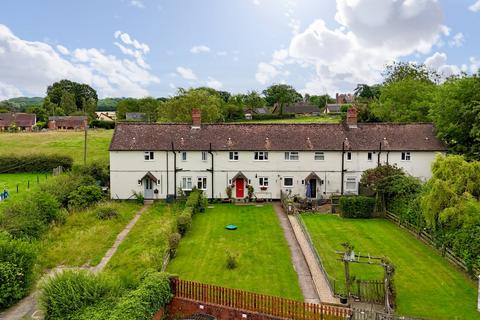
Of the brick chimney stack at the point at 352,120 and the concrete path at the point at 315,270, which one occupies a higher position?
the brick chimney stack at the point at 352,120

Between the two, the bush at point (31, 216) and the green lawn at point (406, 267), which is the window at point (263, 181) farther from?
the bush at point (31, 216)

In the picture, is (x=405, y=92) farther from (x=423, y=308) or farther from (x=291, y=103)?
(x=291, y=103)

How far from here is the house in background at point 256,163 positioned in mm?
43438

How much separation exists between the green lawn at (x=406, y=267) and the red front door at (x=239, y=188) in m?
8.78

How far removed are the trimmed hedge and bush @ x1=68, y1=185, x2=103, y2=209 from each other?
70.0 feet

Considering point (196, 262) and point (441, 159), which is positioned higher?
point (441, 159)

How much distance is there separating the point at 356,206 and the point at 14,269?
89.6 feet

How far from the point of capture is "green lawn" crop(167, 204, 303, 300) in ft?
74.1

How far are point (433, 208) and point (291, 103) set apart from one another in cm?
11726

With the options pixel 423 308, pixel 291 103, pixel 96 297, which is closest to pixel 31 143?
pixel 96 297

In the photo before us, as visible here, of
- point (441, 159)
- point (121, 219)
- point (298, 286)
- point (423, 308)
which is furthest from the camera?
point (121, 219)

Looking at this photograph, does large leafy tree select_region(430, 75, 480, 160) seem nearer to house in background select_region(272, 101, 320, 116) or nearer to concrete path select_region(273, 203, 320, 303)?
concrete path select_region(273, 203, 320, 303)

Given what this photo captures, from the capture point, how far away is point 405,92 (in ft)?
204

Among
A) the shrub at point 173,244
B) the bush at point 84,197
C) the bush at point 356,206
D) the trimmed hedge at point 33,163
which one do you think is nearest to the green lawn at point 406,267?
the bush at point 356,206
